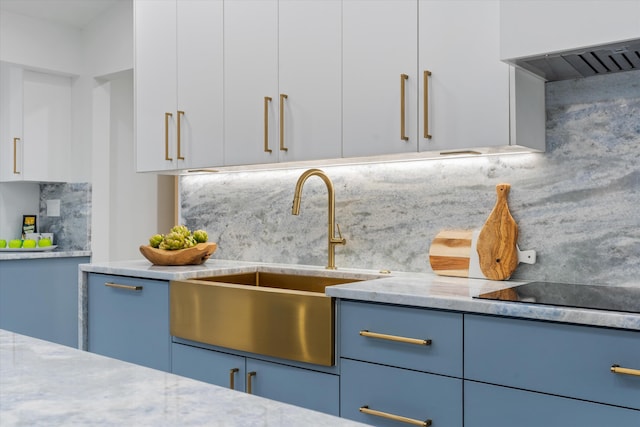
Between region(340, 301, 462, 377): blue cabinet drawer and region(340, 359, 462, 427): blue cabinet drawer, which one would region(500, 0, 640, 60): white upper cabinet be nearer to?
region(340, 301, 462, 377): blue cabinet drawer

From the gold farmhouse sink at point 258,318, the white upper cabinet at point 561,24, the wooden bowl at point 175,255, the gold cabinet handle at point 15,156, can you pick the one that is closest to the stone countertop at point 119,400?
the gold farmhouse sink at point 258,318

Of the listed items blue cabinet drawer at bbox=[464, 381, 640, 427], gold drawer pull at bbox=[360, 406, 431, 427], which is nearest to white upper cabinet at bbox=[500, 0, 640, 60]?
blue cabinet drawer at bbox=[464, 381, 640, 427]

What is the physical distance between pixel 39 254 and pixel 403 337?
3398mm

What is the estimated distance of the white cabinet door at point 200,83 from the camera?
113 inches

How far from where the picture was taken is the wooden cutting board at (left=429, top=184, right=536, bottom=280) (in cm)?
221

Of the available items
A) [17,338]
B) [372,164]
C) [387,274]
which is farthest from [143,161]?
[17,338]

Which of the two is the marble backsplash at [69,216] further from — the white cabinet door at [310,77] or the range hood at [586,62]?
the range hood at [586,62]

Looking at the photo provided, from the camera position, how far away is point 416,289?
6.24 ft

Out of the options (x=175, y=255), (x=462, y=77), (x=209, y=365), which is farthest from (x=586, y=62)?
(x=175, y=255)

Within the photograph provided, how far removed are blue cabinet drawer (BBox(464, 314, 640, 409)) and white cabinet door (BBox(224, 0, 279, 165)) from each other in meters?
1.33

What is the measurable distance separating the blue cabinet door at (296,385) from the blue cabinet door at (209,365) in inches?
2.7

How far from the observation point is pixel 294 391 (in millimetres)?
2070

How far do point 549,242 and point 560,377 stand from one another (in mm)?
764

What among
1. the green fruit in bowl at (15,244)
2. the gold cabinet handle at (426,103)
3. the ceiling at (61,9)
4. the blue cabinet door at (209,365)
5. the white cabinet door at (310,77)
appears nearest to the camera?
the gold cabinet handle at (426,103)
